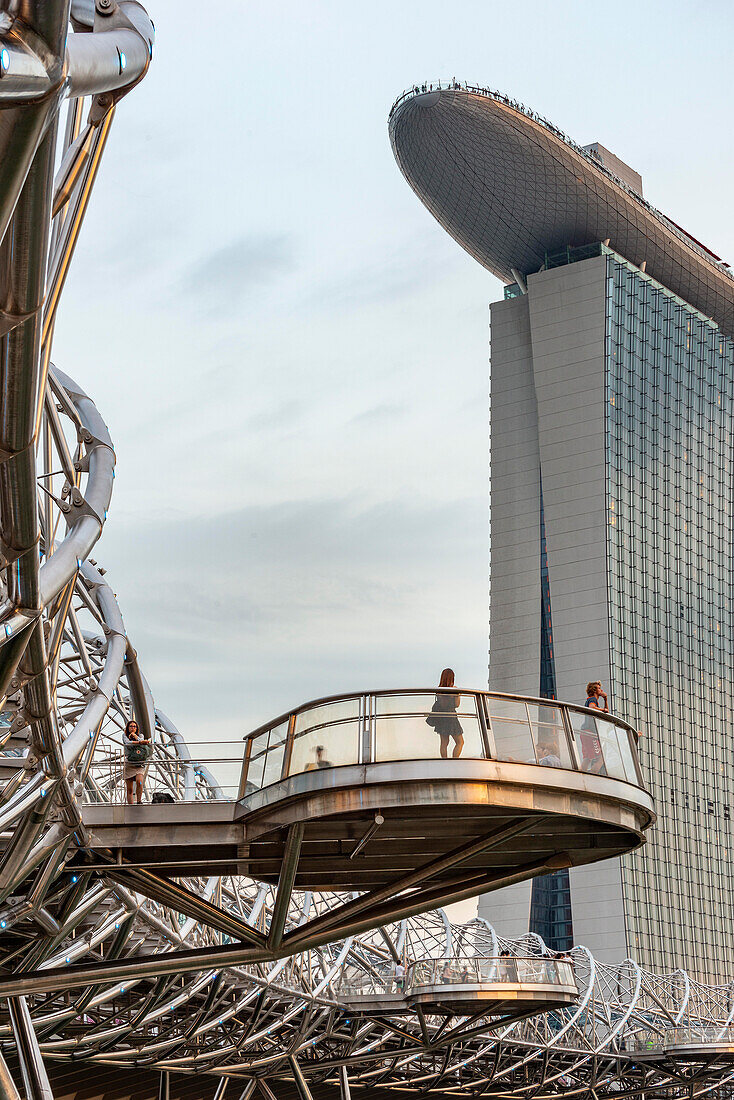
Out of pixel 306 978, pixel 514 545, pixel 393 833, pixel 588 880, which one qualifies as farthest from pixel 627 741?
pixel 514 545

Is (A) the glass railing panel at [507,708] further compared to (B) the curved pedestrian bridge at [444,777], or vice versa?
(A) the glass railing panel at [507,708]

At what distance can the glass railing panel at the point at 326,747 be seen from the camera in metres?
18.7

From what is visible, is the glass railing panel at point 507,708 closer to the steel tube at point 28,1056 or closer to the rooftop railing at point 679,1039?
the steel tube at point 28,1056

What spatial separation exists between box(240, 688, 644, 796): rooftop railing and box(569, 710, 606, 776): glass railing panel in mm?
15

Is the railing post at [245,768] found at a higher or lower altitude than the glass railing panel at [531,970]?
higher

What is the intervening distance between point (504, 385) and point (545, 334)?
21.9 ft

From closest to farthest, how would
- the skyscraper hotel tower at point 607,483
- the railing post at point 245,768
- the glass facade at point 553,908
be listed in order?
1. the railing post at point 245,768
2. the glass facade at point 553,908
3. the skyscraper hotel tower at point 607,483

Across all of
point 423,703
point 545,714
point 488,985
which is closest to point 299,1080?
point 488,985

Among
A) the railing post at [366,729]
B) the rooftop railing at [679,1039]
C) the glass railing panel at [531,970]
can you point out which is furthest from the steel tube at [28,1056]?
the rooftop railing at [679,1039]

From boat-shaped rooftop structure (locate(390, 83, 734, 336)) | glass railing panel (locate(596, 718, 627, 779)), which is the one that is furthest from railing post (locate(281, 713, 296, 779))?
boat-shaped rooftop structure (locate(390, 83, 734, 336))

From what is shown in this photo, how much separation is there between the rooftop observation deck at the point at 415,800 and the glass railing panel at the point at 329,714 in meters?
0.02

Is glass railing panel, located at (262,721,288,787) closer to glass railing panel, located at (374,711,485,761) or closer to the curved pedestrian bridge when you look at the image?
the curved pedestrian bridge

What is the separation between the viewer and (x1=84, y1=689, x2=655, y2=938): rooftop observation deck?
18.4 metres

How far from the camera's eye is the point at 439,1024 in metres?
54.6
